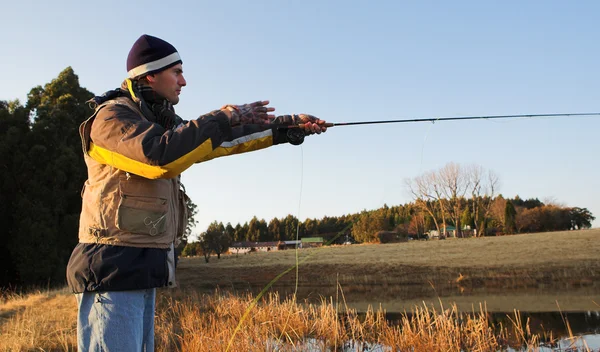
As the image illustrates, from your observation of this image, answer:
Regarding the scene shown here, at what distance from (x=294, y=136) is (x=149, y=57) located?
82cm

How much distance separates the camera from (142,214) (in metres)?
2.12

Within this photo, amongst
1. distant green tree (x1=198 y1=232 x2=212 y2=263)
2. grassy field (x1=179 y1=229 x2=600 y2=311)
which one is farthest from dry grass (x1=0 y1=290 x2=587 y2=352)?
distant green tree (x1=198 y1=232 x2=212 y2=263)

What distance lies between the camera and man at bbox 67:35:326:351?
1.95 metres

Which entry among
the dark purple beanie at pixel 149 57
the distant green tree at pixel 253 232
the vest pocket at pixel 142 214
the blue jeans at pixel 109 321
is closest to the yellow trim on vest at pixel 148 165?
the vest pocket at pixel 142 214

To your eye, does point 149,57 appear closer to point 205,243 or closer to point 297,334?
point 297,334

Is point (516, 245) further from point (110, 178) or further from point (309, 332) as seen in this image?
point (110, 178)

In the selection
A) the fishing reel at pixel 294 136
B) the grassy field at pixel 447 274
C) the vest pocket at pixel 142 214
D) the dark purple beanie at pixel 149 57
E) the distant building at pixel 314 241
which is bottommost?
the grassy field at pixel 447 274

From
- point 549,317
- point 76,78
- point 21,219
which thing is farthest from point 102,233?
point 76,78

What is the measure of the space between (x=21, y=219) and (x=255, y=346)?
692 inches

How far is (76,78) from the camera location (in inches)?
925

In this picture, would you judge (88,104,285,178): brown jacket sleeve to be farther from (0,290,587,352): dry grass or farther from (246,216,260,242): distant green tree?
(246,216,260,242): distant green tree

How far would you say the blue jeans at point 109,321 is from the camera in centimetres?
205

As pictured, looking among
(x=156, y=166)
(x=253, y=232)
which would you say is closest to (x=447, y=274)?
(x=156, y=166)

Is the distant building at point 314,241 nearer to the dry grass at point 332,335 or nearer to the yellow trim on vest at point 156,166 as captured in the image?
the dry grass at point 332,335
